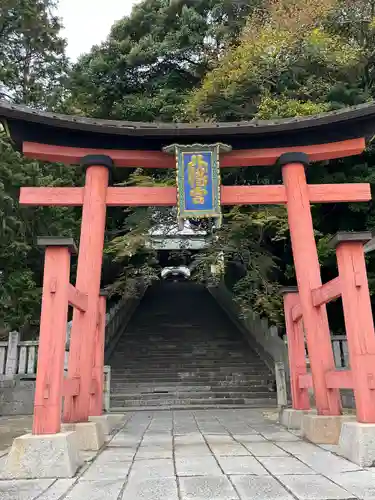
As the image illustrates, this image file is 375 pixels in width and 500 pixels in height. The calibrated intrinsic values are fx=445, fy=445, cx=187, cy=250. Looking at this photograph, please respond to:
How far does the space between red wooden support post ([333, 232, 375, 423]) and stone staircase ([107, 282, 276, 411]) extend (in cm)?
720

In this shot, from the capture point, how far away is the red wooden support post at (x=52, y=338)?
15.5 feet

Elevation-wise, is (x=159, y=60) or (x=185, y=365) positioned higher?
(x=159, y=60)

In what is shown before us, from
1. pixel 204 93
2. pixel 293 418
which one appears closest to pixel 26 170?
pixel 204 93

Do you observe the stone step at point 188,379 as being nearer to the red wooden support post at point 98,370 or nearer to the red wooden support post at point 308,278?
the red wooden support post at point 98,370

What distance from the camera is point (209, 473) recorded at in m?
4.36

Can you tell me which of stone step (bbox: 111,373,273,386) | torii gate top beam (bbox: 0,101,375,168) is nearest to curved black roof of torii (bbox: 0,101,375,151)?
torii gate top beam (bbox: 0,101,375,168)

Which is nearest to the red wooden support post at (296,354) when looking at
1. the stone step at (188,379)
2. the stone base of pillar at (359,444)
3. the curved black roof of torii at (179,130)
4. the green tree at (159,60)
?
the stone base of pillar at (359,444)

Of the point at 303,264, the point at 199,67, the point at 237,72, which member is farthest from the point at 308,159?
the point at 199,67

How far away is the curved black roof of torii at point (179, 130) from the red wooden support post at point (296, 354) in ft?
8.86

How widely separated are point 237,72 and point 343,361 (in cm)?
925

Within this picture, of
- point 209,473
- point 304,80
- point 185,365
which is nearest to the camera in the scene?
point 209,473

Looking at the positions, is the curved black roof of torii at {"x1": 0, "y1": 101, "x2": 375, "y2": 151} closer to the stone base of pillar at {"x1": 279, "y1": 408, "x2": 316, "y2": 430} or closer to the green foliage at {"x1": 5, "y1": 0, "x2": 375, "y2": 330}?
the stone base of pillar at {"x1": 279, "y1": 408, "x2": 316, "y2": 430}

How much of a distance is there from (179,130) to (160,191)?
0.99 m

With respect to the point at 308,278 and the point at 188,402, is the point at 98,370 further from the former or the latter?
the point at 188,402
